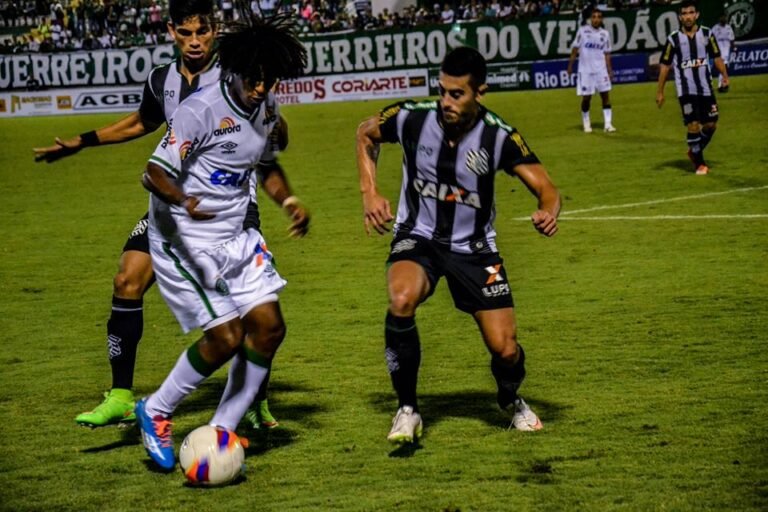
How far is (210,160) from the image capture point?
6301mm

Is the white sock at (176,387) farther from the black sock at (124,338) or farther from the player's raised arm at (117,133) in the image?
the player's raised arm at (117,133)

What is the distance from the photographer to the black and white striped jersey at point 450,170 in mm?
6867

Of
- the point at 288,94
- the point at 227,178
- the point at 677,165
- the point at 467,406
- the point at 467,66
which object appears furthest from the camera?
the point at 288,94

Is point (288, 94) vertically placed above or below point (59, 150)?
below

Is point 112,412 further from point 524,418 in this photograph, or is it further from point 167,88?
point 524,418

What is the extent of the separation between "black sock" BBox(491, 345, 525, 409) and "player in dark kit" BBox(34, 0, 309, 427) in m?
1.33

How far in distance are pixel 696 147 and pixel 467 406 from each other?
490 inches

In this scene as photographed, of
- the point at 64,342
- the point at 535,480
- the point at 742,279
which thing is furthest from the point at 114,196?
the point at 535,480

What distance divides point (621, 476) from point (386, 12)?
144 ft

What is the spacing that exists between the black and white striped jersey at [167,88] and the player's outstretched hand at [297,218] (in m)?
0.95

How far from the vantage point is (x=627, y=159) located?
21328mm

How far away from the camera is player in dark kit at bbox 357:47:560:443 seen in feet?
22.1

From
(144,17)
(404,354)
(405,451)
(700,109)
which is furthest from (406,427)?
(144,17)

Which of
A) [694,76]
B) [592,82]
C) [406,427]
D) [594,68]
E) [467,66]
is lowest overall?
[592,82]
